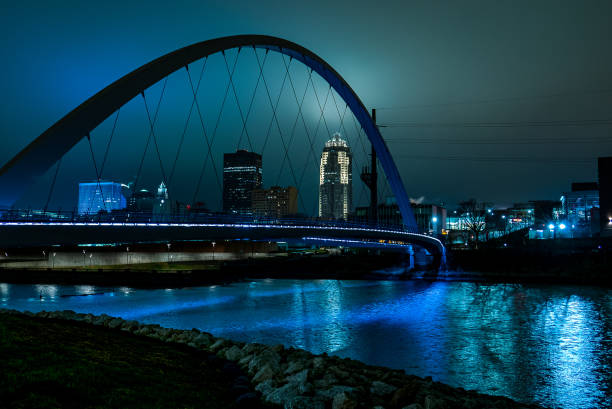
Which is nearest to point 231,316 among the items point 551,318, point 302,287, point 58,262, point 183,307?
point 183,307

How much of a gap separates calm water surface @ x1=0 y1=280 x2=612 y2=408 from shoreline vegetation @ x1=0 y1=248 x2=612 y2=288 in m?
5.27

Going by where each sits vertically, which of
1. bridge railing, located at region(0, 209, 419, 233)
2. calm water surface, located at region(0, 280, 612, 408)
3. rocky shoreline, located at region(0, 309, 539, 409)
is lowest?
calm water surface, located at region(0, 280, 612, 408)

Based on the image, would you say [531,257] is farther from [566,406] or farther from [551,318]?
[566,406]

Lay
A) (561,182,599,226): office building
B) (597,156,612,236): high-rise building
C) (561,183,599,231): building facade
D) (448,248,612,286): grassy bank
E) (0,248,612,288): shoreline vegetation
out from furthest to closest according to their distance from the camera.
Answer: (561,182,599,226): office building, (561,183,599,231): building facade, (597,156,612,236): high-rise building, (448,248,612,286): grassy bank, (0,248,612,288): shoreline vegetation

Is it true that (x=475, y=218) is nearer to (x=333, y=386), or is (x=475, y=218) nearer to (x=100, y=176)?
(x=100, y=176)

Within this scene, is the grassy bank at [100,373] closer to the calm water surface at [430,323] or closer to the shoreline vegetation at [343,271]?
the calm water surface at [430,323]

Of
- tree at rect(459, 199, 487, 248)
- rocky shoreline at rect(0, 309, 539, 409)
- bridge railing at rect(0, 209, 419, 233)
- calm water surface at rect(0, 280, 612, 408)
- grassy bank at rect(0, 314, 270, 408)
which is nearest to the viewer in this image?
grassy bank at rect(0, 314, 270, 408)

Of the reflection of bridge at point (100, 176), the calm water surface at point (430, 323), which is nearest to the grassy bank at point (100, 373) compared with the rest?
the calm water surface at point (430, 323)

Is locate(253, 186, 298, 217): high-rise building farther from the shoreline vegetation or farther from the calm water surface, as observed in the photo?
the calm water surface

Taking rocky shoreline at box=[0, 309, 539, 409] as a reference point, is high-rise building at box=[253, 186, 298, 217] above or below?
above

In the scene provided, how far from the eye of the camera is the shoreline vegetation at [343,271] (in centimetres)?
4692

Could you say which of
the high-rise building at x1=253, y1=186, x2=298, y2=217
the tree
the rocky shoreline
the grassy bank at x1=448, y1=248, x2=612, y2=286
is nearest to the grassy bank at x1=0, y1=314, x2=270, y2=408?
the rocky shoreline

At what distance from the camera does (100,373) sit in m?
8.02

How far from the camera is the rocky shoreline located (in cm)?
838
